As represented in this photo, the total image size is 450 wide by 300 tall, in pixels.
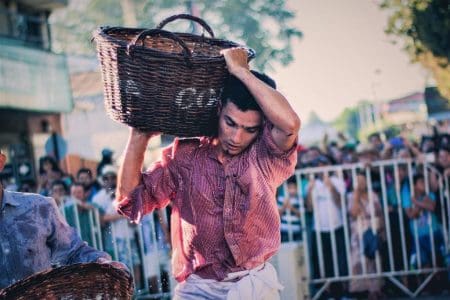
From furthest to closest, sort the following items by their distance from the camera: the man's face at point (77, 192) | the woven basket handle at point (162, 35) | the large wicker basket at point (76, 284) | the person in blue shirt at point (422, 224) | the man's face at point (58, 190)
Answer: the person in blue shirt at point (422, 224)
the man's face at point (77, 192)
the man's face at point (58, 190)
the woven basket handle at point (162, 35)
the large wicker basket at point (76, 284)

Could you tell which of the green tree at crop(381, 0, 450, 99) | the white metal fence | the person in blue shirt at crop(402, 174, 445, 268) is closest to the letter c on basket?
the white metal fence

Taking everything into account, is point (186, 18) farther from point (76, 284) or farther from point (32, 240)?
point (76, 284)

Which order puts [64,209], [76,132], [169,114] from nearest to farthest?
[169,114] → [64,209] → [76,132]

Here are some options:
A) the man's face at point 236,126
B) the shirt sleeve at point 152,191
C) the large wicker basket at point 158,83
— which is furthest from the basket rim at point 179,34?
the shirt sleeve at point 152,191

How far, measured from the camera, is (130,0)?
22016mm

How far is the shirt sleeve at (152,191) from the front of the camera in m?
3.59

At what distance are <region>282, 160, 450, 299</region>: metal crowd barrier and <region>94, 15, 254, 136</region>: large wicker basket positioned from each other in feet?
15.7

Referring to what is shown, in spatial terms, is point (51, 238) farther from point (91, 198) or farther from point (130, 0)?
point (130, 0)

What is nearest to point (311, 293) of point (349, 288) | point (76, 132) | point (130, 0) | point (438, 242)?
point (349, 288)

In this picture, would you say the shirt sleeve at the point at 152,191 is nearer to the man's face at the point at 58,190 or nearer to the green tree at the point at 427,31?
the man's face at the point at 58,190

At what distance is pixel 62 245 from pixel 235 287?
948 mm

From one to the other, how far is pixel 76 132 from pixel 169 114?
22139 mm

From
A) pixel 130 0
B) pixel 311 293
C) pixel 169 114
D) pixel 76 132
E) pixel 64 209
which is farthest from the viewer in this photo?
pixel 76 132

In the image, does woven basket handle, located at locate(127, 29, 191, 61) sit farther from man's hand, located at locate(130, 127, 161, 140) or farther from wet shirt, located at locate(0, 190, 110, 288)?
wet shirt, located at locate(0, 190, 110, 288)
